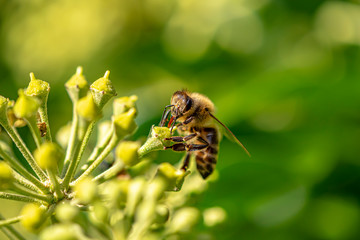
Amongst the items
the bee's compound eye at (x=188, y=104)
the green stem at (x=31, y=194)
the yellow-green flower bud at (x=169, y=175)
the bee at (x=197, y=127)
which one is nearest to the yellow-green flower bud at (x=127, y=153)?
the yellow-green flower bud at (x=169, y=175)

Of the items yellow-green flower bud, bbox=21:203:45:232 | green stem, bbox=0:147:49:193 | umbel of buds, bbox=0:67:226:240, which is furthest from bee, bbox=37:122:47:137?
yellow-green flower bud, bbox=21:203:45:232

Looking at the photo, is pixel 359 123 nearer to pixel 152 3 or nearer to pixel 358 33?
pixel 358 33

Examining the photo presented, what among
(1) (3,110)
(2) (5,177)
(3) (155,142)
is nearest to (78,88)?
(1) (3,110)

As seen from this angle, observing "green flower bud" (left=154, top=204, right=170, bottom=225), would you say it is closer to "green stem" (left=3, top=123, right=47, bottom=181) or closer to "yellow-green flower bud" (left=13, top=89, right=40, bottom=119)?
"green stem" (left=3, top=123, right=47, bottom=181)

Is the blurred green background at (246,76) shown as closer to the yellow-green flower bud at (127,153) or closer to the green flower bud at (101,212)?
the yellow-green flower bud at (127,153)

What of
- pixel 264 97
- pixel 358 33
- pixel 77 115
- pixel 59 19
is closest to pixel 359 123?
pixel 264 97

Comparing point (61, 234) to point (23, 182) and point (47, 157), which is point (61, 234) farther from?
point (23, 182)
